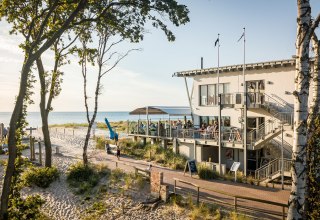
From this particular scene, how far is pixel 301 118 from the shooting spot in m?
7.25

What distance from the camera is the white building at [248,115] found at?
21.7 m

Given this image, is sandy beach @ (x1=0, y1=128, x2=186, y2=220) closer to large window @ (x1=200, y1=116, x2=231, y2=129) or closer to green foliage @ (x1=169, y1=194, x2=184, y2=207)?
green foliage @ (x1=169, y1=194, x2=184, y2=207)

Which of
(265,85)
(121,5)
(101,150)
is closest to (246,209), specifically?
(121,5)

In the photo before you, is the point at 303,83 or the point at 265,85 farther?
the point at 265,85

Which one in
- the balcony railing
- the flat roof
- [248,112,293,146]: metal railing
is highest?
the flat roof

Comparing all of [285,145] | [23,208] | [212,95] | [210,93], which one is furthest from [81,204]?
[210,93]

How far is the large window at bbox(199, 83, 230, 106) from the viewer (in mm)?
26975

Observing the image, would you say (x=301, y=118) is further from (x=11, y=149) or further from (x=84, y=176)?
(x=84, y=176)

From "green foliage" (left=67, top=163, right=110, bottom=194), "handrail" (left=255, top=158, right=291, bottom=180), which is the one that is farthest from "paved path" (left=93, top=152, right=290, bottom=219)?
"green foliage" (left=67, top=163, right=110, bottom=194)

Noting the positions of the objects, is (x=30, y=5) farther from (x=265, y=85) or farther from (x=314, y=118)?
(x=265, y=85)

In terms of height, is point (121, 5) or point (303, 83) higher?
point (121, 5)

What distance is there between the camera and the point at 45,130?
76.4 ft

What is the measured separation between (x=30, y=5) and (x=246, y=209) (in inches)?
547

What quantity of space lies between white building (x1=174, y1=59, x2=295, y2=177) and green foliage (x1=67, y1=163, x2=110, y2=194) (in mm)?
8363
